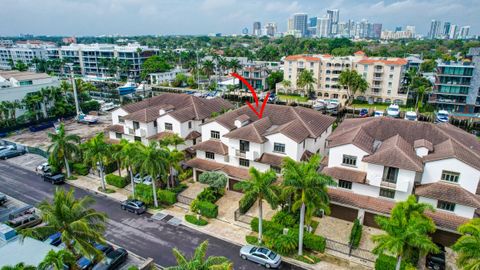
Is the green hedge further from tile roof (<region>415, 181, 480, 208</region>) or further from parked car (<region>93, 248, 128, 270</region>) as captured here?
tile roof (<region>415, 181, 480, 208</region>)

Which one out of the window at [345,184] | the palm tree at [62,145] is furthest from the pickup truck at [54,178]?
the window at [345,184]

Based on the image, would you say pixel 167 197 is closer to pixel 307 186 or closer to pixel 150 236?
pixel 150 236

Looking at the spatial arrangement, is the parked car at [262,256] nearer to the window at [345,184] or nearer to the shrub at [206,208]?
the shrub at [206,208]

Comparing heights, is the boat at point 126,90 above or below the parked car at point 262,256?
above

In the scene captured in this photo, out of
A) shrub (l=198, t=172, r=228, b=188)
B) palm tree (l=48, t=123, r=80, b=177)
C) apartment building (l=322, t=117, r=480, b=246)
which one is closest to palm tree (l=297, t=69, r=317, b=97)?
apartment building (l=322, t=117, r=480, b=246)

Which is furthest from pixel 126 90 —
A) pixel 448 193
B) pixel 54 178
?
pixel 448 193

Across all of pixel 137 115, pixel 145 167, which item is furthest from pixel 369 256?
pixel 137 115
